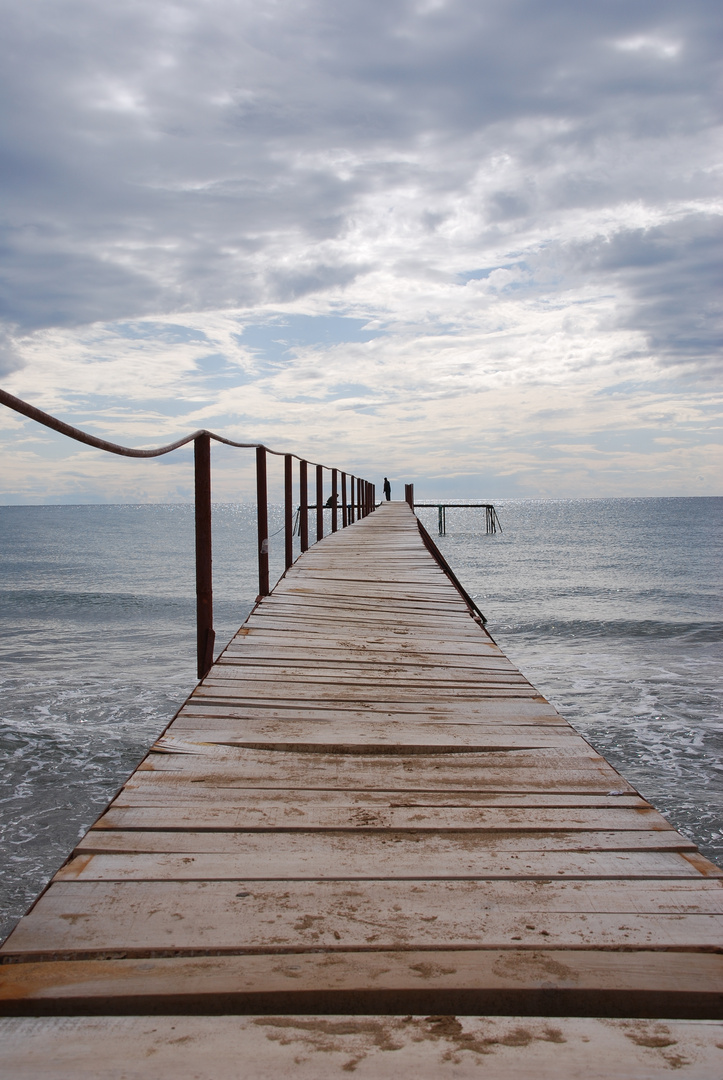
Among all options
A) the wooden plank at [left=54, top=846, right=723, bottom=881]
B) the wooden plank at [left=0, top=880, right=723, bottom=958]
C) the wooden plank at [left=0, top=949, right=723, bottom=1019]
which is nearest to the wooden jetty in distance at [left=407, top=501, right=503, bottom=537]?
the wooden plank at [left=54, top=846, right=723, bottom=881]

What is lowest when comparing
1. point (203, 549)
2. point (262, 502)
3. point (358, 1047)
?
point (358, 1047)

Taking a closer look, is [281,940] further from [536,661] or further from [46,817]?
[536,661]

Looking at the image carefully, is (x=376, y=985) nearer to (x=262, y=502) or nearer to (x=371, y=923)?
(x=371, y=923)

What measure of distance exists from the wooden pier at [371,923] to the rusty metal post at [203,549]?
4.06ft

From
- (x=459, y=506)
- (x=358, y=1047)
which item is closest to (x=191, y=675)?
(x=358, y=1047)

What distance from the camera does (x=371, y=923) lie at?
4.28 feet

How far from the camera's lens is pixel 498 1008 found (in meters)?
1.12

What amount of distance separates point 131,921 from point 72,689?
28.6 feet

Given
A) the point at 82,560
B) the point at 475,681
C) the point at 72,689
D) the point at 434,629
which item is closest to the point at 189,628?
the point at 72,689

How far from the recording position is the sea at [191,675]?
17.7 feet

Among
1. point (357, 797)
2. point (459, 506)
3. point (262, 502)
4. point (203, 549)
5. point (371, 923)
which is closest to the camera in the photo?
point (371, 923)

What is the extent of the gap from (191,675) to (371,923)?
9.45 metres

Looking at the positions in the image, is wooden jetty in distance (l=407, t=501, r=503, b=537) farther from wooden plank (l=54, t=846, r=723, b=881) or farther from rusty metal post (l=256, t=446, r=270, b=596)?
wooden plank (l=54, t=846, r=723, b=881)

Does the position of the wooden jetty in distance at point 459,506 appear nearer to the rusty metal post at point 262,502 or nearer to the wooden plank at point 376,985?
the rusty metal post at point 262,502
